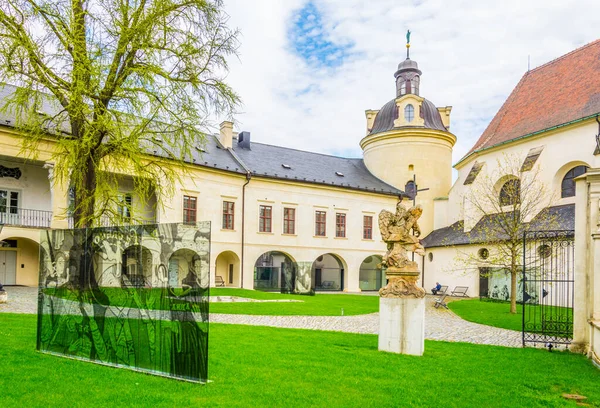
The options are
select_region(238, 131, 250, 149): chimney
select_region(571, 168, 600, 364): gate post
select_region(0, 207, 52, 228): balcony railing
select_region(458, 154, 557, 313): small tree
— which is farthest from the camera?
select_region(238, 131, 250, 149): chimney

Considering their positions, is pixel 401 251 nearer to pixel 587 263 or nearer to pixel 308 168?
pixel 587 263

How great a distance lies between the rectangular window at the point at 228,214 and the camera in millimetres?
30844

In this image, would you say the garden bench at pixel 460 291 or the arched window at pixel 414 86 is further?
the arched window at pixel 414 86

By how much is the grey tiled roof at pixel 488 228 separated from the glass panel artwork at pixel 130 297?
17.3 metres

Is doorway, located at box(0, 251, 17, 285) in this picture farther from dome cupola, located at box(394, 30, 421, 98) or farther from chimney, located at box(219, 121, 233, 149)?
dome cupola, located at box(394, 30, 421, 98)

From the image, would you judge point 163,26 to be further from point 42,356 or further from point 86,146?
point 42,356

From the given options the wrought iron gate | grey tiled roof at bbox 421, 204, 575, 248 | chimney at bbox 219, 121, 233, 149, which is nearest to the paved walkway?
the wrought iron gate

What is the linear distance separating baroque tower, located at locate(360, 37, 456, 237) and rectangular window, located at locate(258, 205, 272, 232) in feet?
36.7

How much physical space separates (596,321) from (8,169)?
2554cm

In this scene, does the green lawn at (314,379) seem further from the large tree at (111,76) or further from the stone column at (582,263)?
the large tree at (111,76)

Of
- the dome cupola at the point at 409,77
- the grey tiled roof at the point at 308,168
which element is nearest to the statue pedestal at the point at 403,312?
the grey tiled roof at the point at 308,168

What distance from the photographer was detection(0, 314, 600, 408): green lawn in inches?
233

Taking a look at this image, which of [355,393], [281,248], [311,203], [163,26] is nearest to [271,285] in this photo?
[281,248]

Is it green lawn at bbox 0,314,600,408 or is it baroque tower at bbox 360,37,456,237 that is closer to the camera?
green lawn at bbox 0,314,600,408
